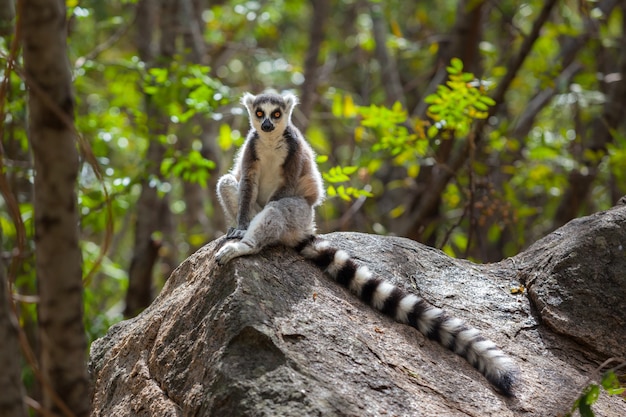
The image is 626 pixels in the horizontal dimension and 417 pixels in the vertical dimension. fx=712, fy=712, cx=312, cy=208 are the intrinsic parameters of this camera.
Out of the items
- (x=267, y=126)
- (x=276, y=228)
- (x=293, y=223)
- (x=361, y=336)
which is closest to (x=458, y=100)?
(x=267, y=126)

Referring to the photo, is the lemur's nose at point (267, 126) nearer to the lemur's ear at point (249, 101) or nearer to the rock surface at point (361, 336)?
the lemur's ear at point (249, 101)

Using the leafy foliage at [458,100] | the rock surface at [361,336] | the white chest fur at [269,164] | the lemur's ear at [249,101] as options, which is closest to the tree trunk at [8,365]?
the rock surface at [361,336]

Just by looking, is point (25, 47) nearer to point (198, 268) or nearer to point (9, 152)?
point (198, 268)

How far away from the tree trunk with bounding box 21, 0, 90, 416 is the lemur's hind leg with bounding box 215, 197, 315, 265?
71.3 inches

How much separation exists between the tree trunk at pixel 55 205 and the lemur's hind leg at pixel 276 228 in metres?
1.81

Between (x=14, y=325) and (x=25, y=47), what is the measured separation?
80 centimetres

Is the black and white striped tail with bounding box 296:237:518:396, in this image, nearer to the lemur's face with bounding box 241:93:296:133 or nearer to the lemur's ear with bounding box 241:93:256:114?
the lemur's face with bounding box 241:93:296:133

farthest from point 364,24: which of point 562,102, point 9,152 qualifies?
point 9,152

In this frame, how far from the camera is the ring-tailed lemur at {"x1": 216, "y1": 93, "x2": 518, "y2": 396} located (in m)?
3.97

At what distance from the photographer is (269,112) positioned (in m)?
5.26

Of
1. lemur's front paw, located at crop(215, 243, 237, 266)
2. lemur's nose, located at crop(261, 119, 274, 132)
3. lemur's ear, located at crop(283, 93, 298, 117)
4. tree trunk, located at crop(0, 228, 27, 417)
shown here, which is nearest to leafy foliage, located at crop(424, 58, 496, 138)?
lemur's ear, located at crop(283, 93, 298, 117)

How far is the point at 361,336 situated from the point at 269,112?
2.07m

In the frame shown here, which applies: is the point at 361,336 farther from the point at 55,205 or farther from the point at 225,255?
the point at 55,205

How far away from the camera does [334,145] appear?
1428 cm
